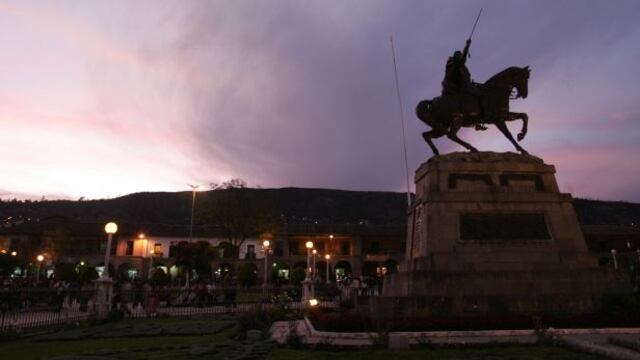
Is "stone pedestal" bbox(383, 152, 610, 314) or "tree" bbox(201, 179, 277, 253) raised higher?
"tree" bbox(201, 179, 277, 253)

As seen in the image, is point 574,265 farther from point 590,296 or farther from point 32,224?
point 32,224

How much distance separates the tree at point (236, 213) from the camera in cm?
4831

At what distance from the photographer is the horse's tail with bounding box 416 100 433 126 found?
13.8 m

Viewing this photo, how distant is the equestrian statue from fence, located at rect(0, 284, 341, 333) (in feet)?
27.9

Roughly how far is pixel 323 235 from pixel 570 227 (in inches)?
1896

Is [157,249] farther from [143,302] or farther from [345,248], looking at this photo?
[143,302]

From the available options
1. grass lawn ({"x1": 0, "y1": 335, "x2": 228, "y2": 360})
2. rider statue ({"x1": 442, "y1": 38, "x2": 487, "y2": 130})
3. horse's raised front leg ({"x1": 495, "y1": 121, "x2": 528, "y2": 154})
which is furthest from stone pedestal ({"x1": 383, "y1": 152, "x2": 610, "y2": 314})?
grass lawn ({"x1": 0, "y1": 335, "x2": 228, "y2": 360})

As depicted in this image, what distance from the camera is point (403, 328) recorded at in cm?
927

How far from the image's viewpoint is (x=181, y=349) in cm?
908

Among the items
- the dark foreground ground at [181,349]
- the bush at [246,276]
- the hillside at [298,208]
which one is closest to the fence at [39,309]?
the dark foreground ground at [181,349]

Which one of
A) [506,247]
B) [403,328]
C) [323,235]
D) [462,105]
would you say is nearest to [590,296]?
[506,247]

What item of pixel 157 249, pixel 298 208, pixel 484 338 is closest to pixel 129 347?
pixel 484 338

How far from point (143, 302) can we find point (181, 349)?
15.1m

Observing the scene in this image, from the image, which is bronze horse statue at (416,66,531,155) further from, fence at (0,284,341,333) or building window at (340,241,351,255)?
building window at (340,241,351,255)
